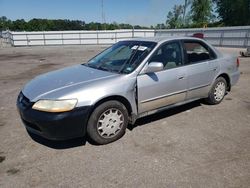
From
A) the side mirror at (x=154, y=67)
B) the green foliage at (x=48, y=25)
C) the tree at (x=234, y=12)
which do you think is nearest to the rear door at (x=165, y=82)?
the side mirror at (x=154, y=67)

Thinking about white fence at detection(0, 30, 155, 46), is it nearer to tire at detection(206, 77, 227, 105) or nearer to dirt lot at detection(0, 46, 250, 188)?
tire at detection(206, 77, 227, 105)

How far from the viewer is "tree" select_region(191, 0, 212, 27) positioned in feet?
160

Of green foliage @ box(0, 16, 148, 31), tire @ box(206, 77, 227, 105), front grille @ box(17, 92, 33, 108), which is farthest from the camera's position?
green foliage @ box(0, 16, 148, 31)

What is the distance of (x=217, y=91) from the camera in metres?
5.65

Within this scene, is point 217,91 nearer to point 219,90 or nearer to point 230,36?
point 219,90

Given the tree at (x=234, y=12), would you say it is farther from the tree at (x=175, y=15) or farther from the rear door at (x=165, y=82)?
the rear door at (x=165, y=82)

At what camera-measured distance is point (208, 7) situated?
49.4m

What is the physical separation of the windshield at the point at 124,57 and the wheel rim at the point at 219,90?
2023 millimetres

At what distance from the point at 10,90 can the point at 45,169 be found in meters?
5.15

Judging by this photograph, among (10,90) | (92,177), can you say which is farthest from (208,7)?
(92,177)

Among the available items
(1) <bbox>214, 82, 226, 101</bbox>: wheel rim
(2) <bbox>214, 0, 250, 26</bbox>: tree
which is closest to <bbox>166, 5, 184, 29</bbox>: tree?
(2) <bbox>214, 0, 250, 26</bbox>: tree

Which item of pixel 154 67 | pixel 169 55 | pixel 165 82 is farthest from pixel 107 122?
pixel 169 55

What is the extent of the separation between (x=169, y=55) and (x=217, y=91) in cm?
170

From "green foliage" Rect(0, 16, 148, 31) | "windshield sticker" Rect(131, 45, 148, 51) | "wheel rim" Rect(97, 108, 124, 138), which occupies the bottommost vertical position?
"wheel rim" Rect(97, 108, 124, 138)
